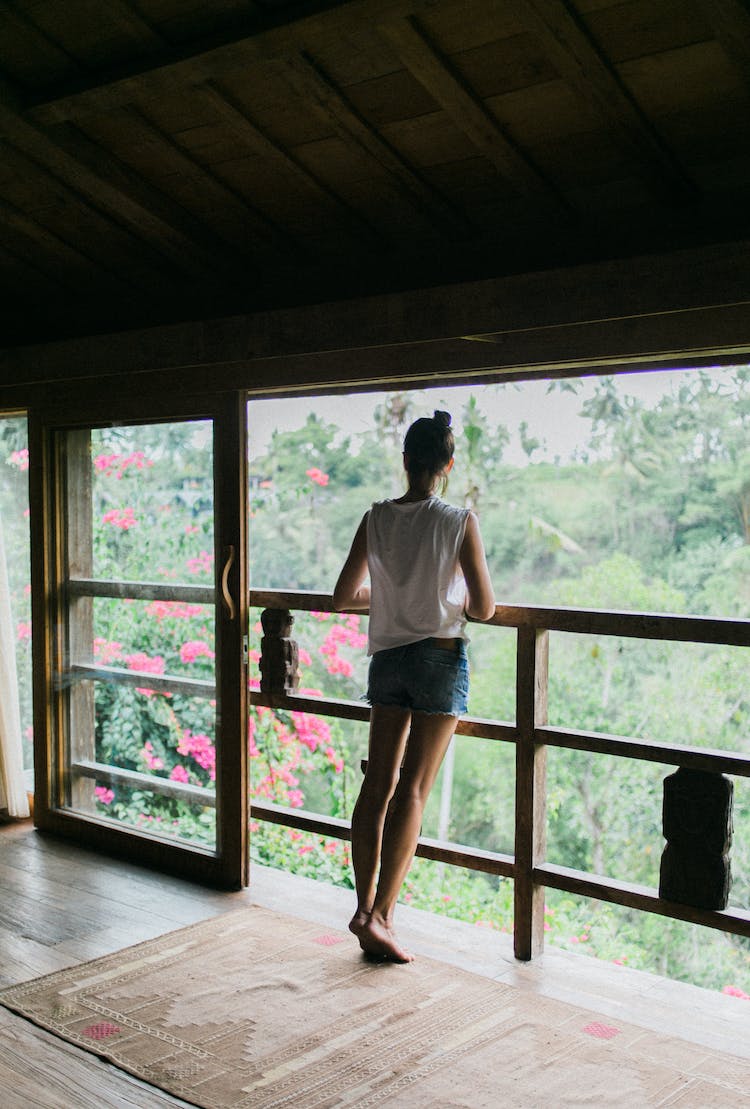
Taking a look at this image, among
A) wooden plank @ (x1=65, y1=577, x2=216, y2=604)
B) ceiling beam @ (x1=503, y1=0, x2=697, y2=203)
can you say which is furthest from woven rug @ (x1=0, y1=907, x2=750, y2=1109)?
ceiling beam @ (x1=503, y1=0, x2=697, y2=203)

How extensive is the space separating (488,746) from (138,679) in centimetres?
473

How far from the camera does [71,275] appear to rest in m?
4.21

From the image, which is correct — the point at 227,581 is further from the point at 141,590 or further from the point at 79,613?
the point at 79,613

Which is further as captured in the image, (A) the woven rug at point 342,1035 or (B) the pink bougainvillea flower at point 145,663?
(B) the pink bougainvillea flower at point 145,663

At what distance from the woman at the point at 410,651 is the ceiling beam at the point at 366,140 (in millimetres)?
575

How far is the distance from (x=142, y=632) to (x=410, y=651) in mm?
1499

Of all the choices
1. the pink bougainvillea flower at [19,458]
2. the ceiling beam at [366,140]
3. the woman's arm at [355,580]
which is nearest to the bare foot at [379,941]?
the woman's arm at [355,580]

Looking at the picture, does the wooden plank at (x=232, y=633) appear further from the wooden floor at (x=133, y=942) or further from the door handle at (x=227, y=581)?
the wooden floor at (x=133, y=942)

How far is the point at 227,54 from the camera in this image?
9.11ft

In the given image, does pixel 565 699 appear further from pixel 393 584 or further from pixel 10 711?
pixel 393 584

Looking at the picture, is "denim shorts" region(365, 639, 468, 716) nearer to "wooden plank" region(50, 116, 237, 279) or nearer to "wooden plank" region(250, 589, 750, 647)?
"wooden plank" region(250, 589, 750, 647)

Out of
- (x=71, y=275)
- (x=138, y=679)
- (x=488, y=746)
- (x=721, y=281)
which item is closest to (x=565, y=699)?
(x=488, y=746)

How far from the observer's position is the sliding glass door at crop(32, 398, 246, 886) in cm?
386

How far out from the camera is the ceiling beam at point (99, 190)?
330 cm
